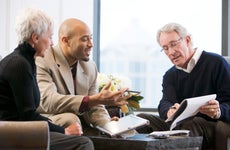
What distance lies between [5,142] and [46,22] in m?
0.73

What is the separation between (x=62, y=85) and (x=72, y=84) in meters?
0.07

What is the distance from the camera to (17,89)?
1.84m

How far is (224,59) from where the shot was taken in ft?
8.76

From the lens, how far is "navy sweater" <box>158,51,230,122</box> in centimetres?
255

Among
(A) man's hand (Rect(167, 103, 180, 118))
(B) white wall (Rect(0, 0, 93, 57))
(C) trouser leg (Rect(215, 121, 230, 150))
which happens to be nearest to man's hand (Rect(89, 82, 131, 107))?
(A) man's hand (Rect(167, 103, 180, 118))

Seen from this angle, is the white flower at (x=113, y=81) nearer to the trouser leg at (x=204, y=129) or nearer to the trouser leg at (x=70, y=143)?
the trouser leg at (x=204, y=129)

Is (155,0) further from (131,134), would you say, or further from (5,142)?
(5,142)

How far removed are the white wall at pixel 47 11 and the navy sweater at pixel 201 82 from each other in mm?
1464

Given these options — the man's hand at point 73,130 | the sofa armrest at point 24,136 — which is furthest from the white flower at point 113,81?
the sofa armrest at point 24,136

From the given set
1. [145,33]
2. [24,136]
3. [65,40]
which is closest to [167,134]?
[24,136]

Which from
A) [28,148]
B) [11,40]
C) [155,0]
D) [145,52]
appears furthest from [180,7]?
[28,148]

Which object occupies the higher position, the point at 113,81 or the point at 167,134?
the point at 113,81

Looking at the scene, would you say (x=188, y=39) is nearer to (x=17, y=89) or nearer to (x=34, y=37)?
(x=34, y=37)

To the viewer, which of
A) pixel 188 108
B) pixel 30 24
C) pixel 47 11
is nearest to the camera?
pixel 30 24
